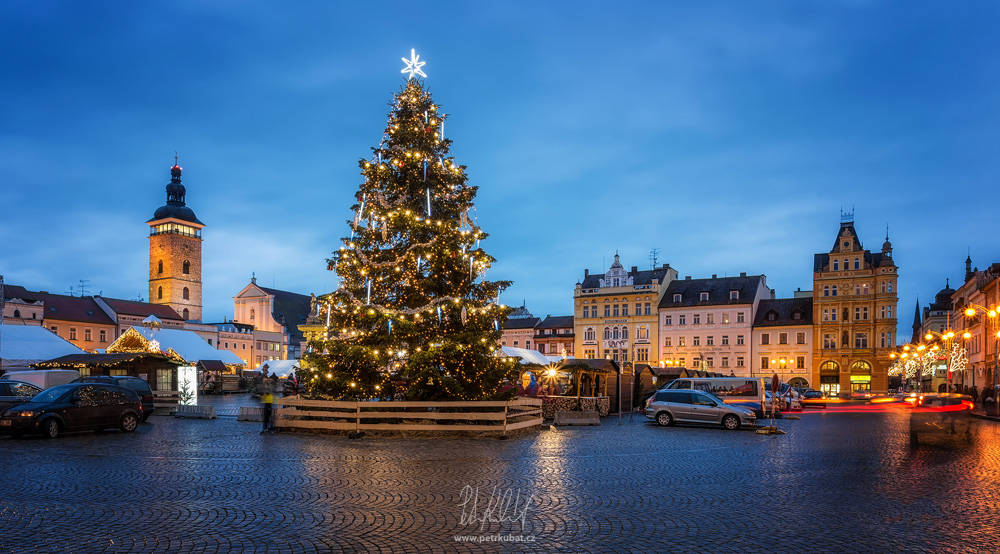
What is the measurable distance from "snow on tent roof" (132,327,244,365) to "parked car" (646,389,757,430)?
109ft

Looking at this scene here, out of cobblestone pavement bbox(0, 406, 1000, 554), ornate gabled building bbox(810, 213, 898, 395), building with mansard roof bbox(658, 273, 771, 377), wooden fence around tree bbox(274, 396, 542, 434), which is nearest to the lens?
cobblestone pavement bbox(0, 406, 1000, 554)

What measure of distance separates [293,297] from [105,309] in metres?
29.3

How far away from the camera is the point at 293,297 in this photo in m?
119

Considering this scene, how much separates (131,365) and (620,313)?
56656 millimetres

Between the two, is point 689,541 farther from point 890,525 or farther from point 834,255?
point 834,255

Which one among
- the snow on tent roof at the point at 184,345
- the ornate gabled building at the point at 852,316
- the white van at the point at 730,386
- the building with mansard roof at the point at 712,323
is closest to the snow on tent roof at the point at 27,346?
the snow on tent roof at the point at 184,345

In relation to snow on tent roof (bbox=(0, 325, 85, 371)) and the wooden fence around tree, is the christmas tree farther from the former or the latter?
snow on tent roof (bbox=(0, 325, 85, 371))

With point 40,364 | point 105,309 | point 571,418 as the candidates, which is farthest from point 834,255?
point 105,309

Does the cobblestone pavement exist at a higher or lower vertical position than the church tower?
lower

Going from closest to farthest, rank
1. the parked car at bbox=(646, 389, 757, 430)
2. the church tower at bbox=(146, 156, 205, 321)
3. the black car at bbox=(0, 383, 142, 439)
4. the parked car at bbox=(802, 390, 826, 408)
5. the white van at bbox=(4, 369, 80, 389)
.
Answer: the black car at bbox=(0, 383, 142, 439) → the parked car at bbox=(646, 389, 757, 430) → the white van at bbox=(4, 369, 80, 389) → the parked car at bbox=(802, 390, 826, 408) → the church tower at bbox=(146, 156, 205, 321)

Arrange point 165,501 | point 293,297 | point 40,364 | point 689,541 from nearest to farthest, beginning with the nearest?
point 689,541
point 165,501
point 40,364
point 293,297

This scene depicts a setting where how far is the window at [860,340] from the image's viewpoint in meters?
73.5

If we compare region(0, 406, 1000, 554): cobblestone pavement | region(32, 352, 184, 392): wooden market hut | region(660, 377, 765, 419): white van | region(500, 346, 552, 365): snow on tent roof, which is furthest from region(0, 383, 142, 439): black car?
region(660, 377, 765, 419): white van

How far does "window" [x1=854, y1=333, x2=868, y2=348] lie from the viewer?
73500mm
